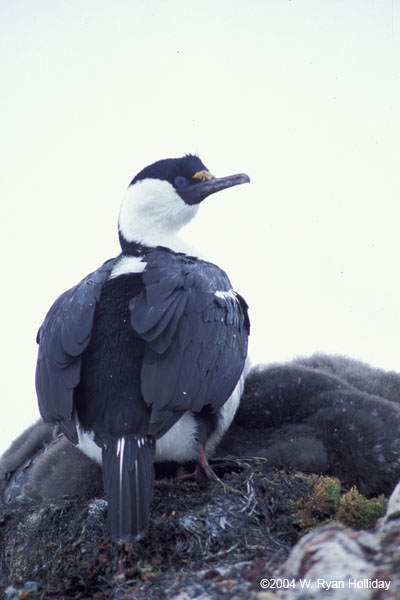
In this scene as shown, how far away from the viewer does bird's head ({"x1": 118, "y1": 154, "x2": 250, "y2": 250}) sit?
6.11 m

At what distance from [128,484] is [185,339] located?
97 centimetres

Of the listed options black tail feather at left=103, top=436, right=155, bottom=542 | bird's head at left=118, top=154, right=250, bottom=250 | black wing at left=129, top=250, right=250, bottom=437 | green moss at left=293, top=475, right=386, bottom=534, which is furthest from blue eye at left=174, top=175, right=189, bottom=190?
green moss at left=293, top=475, right=386, bottom=534

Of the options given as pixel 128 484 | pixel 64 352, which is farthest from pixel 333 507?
pixel 64 352

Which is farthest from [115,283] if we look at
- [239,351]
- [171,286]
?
[239,351]

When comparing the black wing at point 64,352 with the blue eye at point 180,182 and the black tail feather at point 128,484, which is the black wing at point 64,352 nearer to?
the black tail feather at point 128,484

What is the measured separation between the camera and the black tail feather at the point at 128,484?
11.8ft

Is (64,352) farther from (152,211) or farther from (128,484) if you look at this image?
(152,211)

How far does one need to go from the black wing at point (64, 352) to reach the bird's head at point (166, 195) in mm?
1331

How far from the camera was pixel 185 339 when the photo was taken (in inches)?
174

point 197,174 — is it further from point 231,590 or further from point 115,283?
point 231,590

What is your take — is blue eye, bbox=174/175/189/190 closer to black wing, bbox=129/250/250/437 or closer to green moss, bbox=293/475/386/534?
black wing, bbox=129/250/250/437

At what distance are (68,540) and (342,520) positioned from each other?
1403mm

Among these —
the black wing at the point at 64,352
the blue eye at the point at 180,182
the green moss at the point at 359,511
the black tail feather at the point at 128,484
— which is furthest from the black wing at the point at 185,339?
the blue eye at the point at 180,182

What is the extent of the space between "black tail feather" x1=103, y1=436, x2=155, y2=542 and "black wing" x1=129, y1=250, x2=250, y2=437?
0.48 ft
